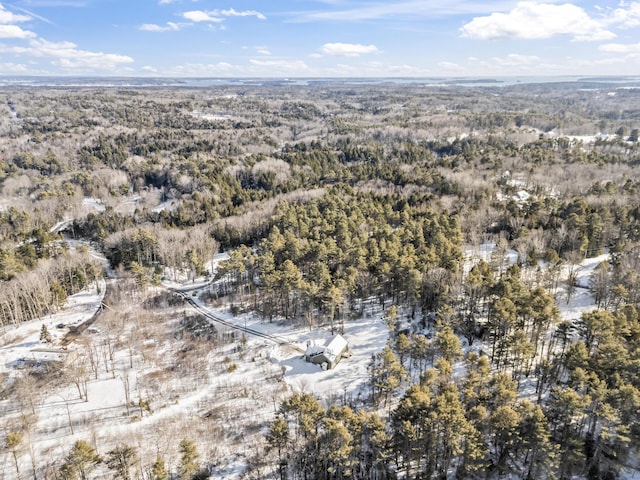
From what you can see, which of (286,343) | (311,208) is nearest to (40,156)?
(311,208)

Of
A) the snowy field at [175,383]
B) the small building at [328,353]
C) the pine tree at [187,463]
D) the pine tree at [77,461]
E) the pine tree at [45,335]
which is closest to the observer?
the pine tree at [77,461]

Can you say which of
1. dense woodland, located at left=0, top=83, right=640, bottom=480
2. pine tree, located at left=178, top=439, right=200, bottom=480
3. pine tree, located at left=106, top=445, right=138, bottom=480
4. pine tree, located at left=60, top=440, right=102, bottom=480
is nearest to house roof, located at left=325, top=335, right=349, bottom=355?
dense woodland, located at left=0, top=83, right=640, bottom=480

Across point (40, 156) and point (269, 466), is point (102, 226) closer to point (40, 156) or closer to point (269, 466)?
point (269, 466)

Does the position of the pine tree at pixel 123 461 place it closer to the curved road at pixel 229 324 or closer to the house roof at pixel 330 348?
the house roof at pixel 330 348

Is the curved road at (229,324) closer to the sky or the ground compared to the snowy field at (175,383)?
closer to the sky

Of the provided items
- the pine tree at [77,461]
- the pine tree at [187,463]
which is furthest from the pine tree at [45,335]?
the pine tree at [187,463]

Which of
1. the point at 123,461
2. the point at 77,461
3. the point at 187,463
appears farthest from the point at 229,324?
the point at 77,461
